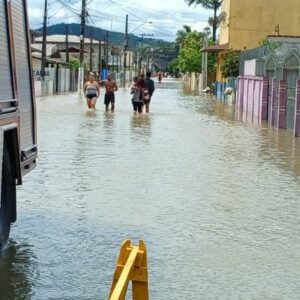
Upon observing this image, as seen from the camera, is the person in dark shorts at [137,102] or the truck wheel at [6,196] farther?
the person in dark shorts at [137,102]

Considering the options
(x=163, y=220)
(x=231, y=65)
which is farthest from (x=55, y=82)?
(x=163, y=220)

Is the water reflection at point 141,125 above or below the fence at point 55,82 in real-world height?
above

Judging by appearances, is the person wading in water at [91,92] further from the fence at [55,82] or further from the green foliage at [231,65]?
the green foliage at [231,65]

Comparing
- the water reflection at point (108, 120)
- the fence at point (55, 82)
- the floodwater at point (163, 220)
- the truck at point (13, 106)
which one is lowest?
the fence at point (55, 82)

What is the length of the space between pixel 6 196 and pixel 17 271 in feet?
2.87

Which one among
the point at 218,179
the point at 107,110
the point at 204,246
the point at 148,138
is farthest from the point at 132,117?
the point at 204,246

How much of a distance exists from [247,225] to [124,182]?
317 cm

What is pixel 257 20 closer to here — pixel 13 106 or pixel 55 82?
pixel 55 82

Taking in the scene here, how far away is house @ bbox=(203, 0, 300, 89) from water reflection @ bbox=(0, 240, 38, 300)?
49.4 meters

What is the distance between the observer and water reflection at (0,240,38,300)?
5863 millimetres

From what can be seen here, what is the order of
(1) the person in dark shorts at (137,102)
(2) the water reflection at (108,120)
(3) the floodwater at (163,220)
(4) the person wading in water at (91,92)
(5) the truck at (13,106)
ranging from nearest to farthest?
(3) the floodwater at (163,220)
(5) the truck at (13,106)
(2) the water reflection at (108,120)
(1) the person in dark shorts at (137,102)
(4) the person wading in water at (91,92)

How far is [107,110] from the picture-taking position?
29.9m

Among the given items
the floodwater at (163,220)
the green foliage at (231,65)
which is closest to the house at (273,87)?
the floodwater at (163,220)

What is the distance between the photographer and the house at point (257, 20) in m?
55.5
